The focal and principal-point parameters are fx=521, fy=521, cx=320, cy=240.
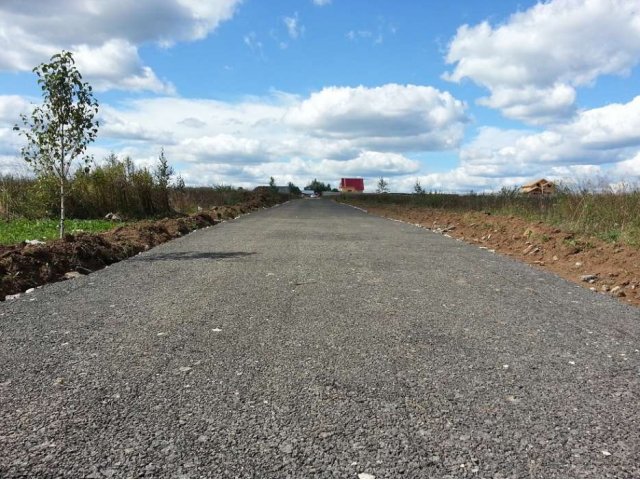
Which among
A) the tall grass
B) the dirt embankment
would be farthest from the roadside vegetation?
the tall grass

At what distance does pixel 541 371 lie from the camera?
12.1 ft

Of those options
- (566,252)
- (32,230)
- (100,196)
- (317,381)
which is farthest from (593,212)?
(100,196)

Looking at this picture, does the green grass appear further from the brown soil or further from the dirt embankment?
the brown soil

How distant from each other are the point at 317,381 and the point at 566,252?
7.79 meters

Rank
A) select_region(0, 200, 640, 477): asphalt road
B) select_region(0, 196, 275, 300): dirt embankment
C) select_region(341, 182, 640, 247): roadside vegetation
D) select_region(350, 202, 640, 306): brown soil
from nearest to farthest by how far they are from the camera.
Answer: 1. select_region(0, 200, 640, 477): asphalt road
2. select_region(0, 196, 275, 300): dirt embankment
3. select_region(350, 202, 640, 306): brown soil
4. select_region(341, 182, 640, 247): roadside vegetation

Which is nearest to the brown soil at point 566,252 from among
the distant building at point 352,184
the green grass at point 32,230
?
the green grass at point 32,230

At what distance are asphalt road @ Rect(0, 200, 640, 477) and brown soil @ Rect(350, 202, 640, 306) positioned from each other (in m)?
1.01

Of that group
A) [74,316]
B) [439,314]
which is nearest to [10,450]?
[74,316]

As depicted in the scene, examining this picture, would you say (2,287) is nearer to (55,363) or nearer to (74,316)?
(74,316)

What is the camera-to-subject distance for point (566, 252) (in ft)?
31.8

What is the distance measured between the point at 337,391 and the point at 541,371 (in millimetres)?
1512

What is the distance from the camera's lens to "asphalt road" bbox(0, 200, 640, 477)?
2514mm

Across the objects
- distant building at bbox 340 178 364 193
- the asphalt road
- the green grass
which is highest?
distant building at bbox 340 178 364 193

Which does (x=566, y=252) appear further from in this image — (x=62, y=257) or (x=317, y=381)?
(x=62, y=257)
